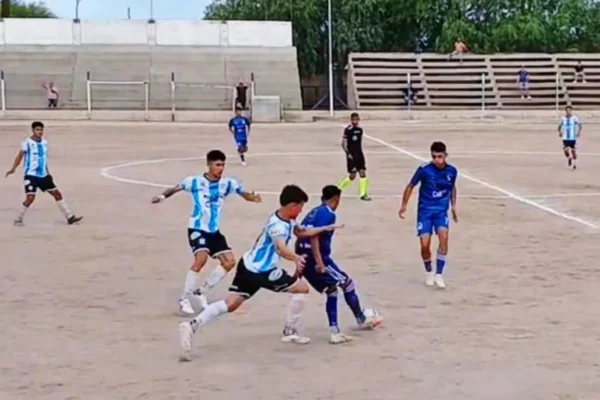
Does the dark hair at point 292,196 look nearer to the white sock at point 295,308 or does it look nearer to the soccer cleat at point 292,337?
the white sock at point 295,308

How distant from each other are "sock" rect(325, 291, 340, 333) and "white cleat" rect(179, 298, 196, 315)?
170 cm

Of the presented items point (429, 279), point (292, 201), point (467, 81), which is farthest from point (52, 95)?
point (292, 201)

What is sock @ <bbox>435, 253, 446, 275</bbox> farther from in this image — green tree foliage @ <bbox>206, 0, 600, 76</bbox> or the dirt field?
green tree foliage @ <bbox>206, 0, 600, 76</bbox>

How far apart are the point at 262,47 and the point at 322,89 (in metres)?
5.88

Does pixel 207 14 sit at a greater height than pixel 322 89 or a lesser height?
greater

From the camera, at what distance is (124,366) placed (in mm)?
9008

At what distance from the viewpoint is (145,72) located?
54.5 m

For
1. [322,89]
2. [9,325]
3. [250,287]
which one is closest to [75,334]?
[9,325]

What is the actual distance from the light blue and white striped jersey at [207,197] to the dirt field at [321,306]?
3.04ft

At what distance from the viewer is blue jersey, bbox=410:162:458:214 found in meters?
12.4

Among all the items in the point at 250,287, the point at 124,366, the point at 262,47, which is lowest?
the point at 124,366

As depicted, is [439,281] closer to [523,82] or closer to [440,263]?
[440,263]

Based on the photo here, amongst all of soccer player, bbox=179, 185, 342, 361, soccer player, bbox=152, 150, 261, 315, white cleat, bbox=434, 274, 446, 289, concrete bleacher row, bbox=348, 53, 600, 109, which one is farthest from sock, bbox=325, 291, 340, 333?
concrete bleacher row, bbox=348, 53, 600, 109

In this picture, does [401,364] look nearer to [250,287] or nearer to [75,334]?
[250,287]
